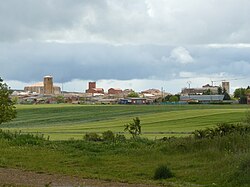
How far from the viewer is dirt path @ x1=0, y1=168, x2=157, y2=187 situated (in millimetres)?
16484

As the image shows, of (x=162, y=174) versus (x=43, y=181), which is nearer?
(x=43, y=181)

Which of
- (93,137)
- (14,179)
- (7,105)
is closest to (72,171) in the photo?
(14,179)

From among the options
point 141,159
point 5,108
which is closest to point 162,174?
point 141,159

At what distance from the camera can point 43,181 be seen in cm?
1756

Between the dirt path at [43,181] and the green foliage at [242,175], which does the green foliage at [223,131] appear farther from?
the dirt path at [43,181]

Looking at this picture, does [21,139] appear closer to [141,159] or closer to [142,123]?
[141,159]

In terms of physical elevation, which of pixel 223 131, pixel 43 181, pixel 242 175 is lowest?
pixel 43 181

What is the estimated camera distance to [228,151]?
906 inches

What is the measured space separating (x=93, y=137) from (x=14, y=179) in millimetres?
18174

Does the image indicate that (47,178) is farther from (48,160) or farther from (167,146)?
(167,146)

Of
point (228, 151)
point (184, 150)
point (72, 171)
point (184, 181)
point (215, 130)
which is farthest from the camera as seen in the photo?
point (215, 130)

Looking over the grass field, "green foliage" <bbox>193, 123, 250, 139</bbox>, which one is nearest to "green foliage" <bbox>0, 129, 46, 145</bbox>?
the grass field

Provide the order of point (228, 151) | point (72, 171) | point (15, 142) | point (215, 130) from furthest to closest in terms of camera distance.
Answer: point (15, 142) → point (215, 130) → point (228, 151) → point (72, 171)

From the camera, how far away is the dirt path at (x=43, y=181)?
54.1 ft
